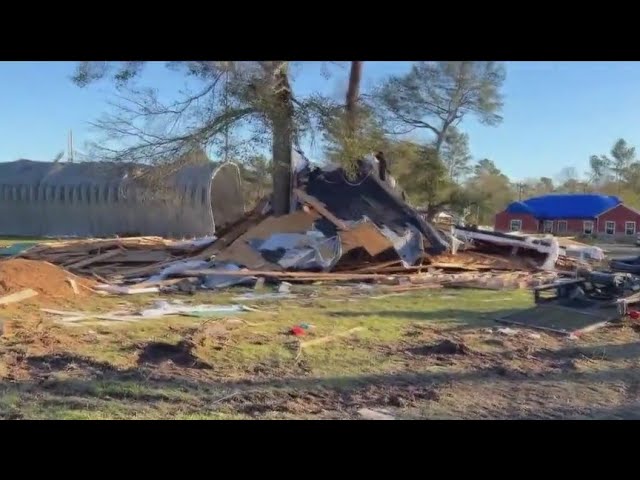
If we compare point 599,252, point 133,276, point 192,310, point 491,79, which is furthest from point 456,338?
point 491,79

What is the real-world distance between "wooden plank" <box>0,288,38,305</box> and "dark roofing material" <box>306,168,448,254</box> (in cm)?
771

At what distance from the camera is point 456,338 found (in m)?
8.41

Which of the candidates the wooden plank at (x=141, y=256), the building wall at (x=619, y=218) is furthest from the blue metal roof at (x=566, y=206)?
the wooden plank at (x=141, y=256)

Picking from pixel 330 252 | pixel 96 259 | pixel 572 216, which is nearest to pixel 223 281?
pixel 330 252

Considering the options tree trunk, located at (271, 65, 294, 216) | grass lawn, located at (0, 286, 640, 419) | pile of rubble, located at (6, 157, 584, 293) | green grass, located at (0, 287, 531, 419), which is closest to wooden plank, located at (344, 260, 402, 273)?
pile of rubble, located at (6, 157, 584, 293)

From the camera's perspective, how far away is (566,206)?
2208 inches

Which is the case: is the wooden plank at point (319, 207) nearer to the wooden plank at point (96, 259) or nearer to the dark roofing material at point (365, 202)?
the dark roofing material at point (365, 202)

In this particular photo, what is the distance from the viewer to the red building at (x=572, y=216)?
176 feet

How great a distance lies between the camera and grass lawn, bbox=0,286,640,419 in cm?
541
